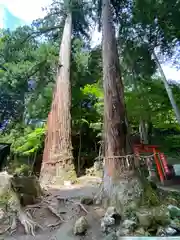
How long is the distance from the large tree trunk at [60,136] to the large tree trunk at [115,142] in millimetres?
2447

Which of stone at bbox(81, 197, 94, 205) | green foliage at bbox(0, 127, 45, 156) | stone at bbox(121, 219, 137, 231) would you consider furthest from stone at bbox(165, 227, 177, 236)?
green foliage at bbox(0, 127, 45, 156)

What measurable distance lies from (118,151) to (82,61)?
22.9 ft

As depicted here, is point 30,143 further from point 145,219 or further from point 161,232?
point 161,232

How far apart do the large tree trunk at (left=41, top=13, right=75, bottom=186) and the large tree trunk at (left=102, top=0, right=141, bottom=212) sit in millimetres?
2447

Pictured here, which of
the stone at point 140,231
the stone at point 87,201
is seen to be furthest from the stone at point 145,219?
the stone at point 87,201

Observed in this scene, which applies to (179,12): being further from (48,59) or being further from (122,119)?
(48,59)

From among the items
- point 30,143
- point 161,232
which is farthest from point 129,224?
point 30,143

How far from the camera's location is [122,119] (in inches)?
184

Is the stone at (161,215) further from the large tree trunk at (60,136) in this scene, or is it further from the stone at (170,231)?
the large tree trunk at (60,136)

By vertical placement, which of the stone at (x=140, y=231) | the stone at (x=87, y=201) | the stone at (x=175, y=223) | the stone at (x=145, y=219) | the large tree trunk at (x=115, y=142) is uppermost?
the large tree trunk at (x=115, y=142)

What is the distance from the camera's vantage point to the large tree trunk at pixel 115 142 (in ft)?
13.4

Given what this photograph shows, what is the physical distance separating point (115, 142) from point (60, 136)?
3024 mm

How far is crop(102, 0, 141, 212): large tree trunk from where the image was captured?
407cm

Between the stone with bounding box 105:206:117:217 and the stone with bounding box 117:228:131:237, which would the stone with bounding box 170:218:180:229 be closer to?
the stone with bounding box 117:228:131:237
